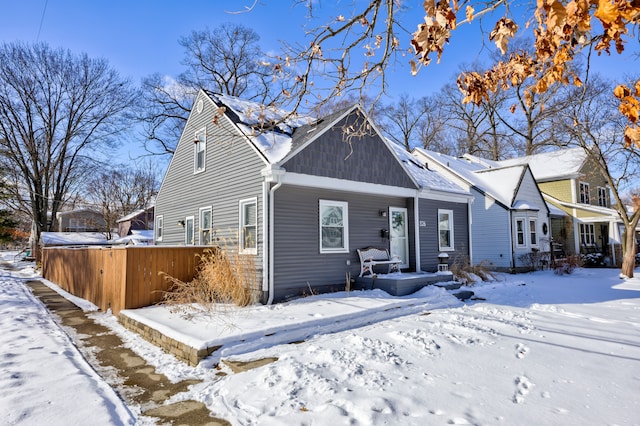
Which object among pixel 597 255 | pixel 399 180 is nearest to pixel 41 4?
pixel 399 180

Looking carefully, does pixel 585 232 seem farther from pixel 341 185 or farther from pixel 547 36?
pixel 547 36

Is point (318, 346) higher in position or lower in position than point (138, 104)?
lower

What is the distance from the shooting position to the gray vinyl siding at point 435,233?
38.9ft

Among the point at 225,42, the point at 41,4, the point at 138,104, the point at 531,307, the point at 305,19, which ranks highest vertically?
the point at 225,42

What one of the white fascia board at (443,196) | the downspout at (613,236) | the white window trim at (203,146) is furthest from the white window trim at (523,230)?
the white window trim at (203,146)

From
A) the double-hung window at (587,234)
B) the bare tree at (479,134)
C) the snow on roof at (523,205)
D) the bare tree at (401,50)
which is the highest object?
the bare tree at (479,134)

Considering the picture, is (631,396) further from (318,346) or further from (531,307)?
(531,307)

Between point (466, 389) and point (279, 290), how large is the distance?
5250mm

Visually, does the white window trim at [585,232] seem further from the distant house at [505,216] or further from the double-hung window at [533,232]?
the double-hung window at [533,232]

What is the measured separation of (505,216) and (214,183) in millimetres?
12738

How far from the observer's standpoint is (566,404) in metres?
3.45

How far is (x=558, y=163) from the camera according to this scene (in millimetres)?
22250

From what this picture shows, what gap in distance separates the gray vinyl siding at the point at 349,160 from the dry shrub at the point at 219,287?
258 centimetres

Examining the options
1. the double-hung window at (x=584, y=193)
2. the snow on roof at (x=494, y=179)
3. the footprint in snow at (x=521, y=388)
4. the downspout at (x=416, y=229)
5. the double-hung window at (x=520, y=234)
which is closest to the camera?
the footprint in snow at (x=521, y=388)
